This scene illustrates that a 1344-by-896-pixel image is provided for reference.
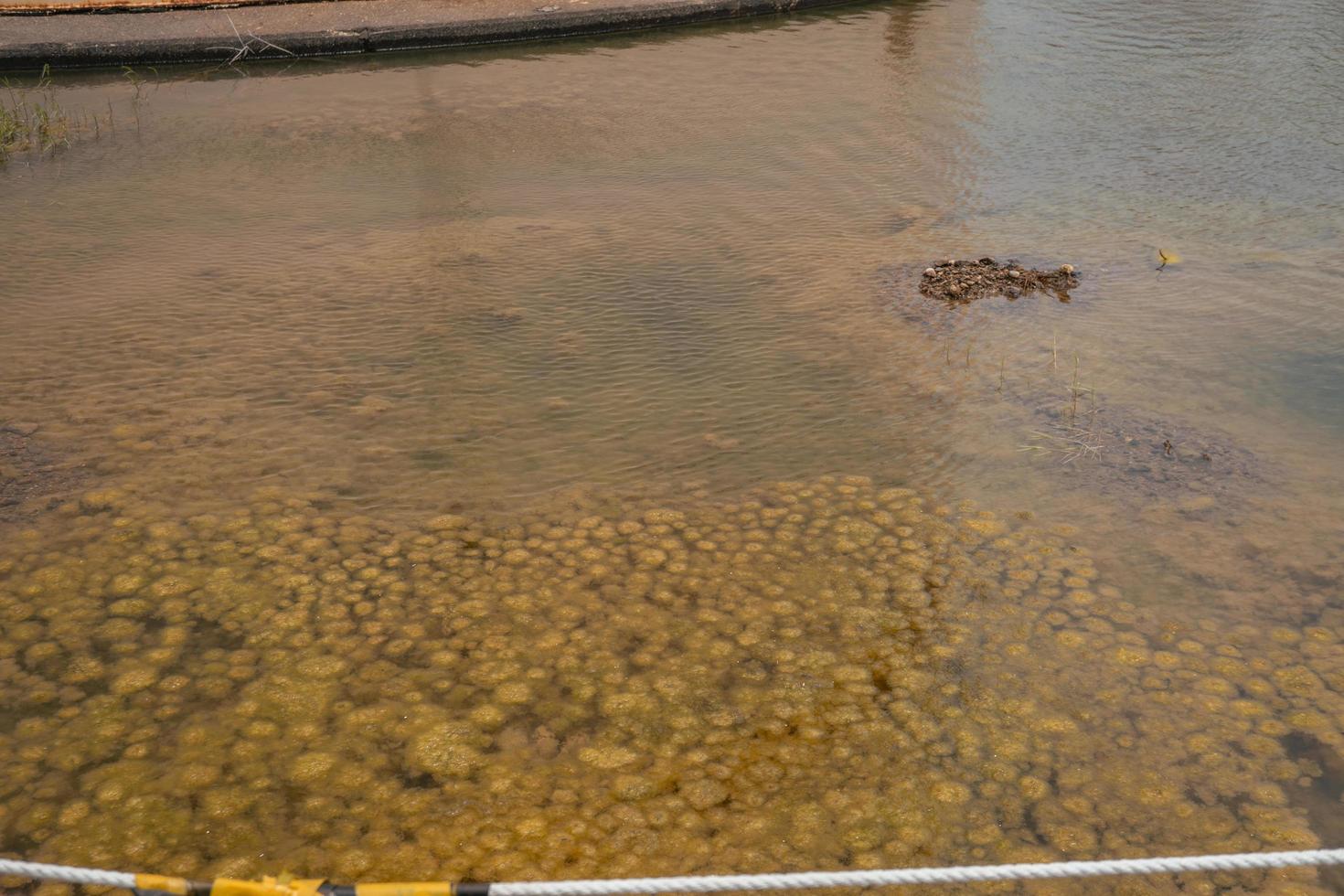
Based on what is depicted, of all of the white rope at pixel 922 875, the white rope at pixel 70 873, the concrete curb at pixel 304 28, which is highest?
the concrete curb at pixel 304 28

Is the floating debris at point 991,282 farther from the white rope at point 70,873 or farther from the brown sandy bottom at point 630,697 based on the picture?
the white rope at point 70,873

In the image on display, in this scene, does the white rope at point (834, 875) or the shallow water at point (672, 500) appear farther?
the shallow water at point (672, 500)

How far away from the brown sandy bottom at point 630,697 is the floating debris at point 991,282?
1224mm

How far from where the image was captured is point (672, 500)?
3135 millimetres

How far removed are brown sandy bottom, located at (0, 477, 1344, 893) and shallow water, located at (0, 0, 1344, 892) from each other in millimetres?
10

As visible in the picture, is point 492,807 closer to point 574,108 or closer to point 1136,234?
point 1136,234

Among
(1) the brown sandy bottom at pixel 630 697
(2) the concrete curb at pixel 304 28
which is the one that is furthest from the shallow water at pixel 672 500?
(2) the concrete curb at pixel 304 28

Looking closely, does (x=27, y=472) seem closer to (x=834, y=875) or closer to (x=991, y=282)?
(x=834, y=875)

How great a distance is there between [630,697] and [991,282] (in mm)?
2280

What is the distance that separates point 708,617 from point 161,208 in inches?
132

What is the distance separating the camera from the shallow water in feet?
7.39

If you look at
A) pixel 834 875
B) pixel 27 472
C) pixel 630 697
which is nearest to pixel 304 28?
pixel 27 472

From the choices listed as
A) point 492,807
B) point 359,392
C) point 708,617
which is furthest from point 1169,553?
point 359,392

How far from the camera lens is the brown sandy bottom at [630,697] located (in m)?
2.16
